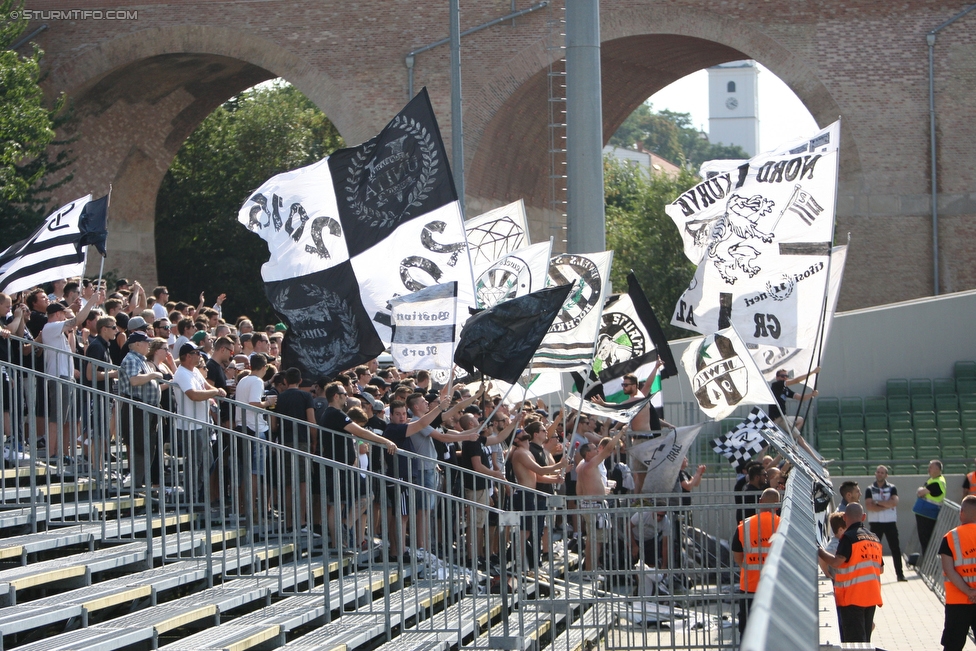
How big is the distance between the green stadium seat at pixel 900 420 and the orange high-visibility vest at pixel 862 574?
14.2 m

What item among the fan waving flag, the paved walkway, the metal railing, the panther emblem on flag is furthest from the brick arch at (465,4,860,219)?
the fan waving flag

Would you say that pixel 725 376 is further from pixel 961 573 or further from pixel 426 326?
pixel 426 326

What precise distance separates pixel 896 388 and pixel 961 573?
15.7 m

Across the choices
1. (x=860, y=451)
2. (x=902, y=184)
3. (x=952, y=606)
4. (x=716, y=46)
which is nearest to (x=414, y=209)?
(x=952, y=606)

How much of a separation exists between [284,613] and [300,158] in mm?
38259

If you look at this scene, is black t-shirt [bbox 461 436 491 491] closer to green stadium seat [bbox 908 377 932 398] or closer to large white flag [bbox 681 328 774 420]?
large white flag [bbox 681 328 774 420]

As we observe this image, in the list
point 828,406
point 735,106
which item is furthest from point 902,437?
point 735,106

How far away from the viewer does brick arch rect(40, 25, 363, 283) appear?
31969mm

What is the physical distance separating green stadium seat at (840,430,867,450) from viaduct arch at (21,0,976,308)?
5.88m

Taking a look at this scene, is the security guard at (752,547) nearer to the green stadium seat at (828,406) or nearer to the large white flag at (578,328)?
the large white flag at (578,328)

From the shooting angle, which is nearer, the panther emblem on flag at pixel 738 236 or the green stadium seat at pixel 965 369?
the panther emblem on flag at pixel 738 236

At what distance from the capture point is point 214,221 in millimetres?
41906

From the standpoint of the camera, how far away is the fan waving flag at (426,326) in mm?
10977

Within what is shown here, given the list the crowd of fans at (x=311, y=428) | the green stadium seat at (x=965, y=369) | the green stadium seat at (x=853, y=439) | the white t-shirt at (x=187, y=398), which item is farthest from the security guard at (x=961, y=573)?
the green stadium seat at (x=965, y=369)
